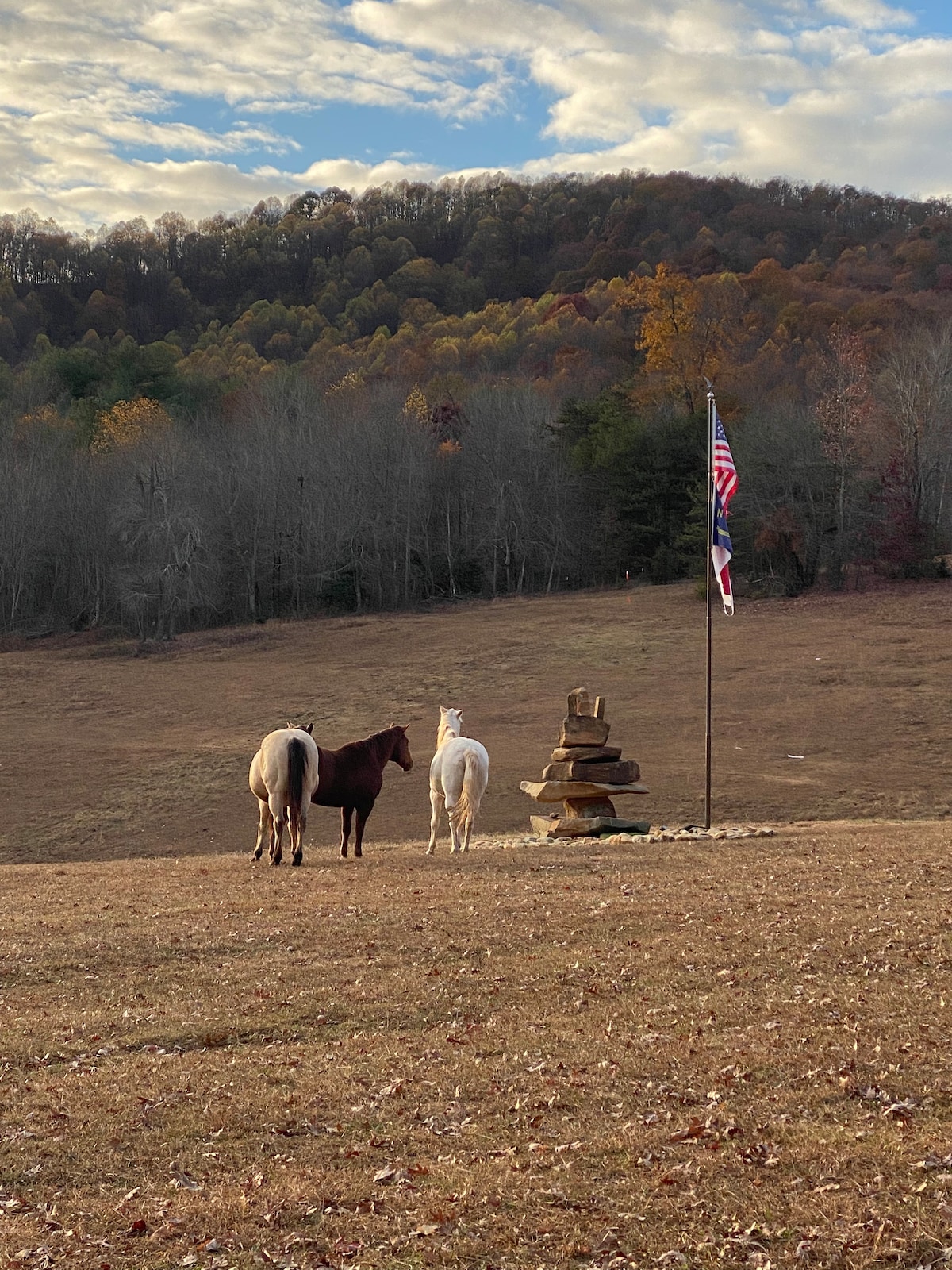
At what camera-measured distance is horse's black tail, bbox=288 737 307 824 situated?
1827cm

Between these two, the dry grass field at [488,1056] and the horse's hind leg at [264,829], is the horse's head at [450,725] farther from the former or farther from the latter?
the horse's hind leg at [264,829]

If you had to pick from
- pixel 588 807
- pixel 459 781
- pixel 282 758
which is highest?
pixel 282 758

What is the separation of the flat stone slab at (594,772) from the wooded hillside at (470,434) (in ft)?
135

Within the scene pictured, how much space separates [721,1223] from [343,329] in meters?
138

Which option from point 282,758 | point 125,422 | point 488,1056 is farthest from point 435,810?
point 125,422

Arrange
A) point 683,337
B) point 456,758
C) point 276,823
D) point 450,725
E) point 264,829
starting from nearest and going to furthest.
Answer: point 276,823 < point 456,758 < point 264,829 < point 450,725 < point 683,337

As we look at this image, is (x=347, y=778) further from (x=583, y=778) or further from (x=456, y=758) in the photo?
(x=583, y=778)

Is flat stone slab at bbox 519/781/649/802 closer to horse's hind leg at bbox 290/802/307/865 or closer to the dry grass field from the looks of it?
the dry grass field

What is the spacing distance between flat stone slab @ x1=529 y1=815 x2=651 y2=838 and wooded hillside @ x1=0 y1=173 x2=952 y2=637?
42.0 m

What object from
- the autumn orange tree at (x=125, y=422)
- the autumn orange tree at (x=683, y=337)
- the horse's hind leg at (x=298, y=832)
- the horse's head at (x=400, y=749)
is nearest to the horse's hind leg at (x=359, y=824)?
the horse's head at (x=400, y=749)

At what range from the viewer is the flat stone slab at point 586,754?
2375 cm

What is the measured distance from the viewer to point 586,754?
23719mm

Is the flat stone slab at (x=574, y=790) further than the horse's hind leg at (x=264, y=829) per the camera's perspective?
Yes

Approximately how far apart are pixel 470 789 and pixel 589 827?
4.12 meters
